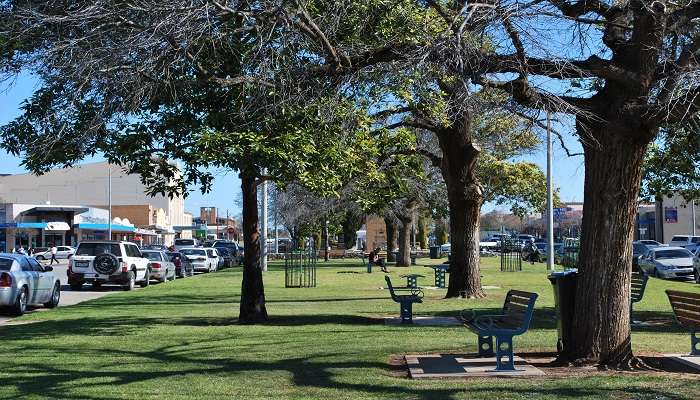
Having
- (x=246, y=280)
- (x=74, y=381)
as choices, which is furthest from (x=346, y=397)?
(x=246, y=280)

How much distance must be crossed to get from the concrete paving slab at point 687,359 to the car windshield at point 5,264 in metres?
15.0

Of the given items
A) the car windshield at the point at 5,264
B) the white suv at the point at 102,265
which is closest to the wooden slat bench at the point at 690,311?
the car windshield at the point at 5,264

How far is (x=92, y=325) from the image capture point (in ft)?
53.6

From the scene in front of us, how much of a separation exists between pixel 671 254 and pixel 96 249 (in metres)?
24.3

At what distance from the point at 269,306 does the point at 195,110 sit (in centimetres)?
837

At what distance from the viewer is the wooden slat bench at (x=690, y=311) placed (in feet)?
34.0

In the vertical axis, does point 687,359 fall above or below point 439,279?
below

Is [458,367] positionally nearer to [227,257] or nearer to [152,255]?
[152,255]

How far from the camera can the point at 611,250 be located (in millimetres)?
9781

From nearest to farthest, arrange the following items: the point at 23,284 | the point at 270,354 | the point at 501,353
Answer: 1. the point at 501,353
2. the point at 270,354
3. the point at 23,284

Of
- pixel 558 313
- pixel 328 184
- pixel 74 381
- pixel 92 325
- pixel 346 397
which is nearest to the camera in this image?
pixel 346 397

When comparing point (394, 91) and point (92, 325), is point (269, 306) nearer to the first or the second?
point (92, 325)

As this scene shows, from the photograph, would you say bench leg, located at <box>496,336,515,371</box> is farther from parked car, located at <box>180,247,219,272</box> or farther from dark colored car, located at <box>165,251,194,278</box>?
parked car, located at <box>180,247,219,272</box>

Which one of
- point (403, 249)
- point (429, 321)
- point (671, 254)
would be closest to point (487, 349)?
point (429, 321)
